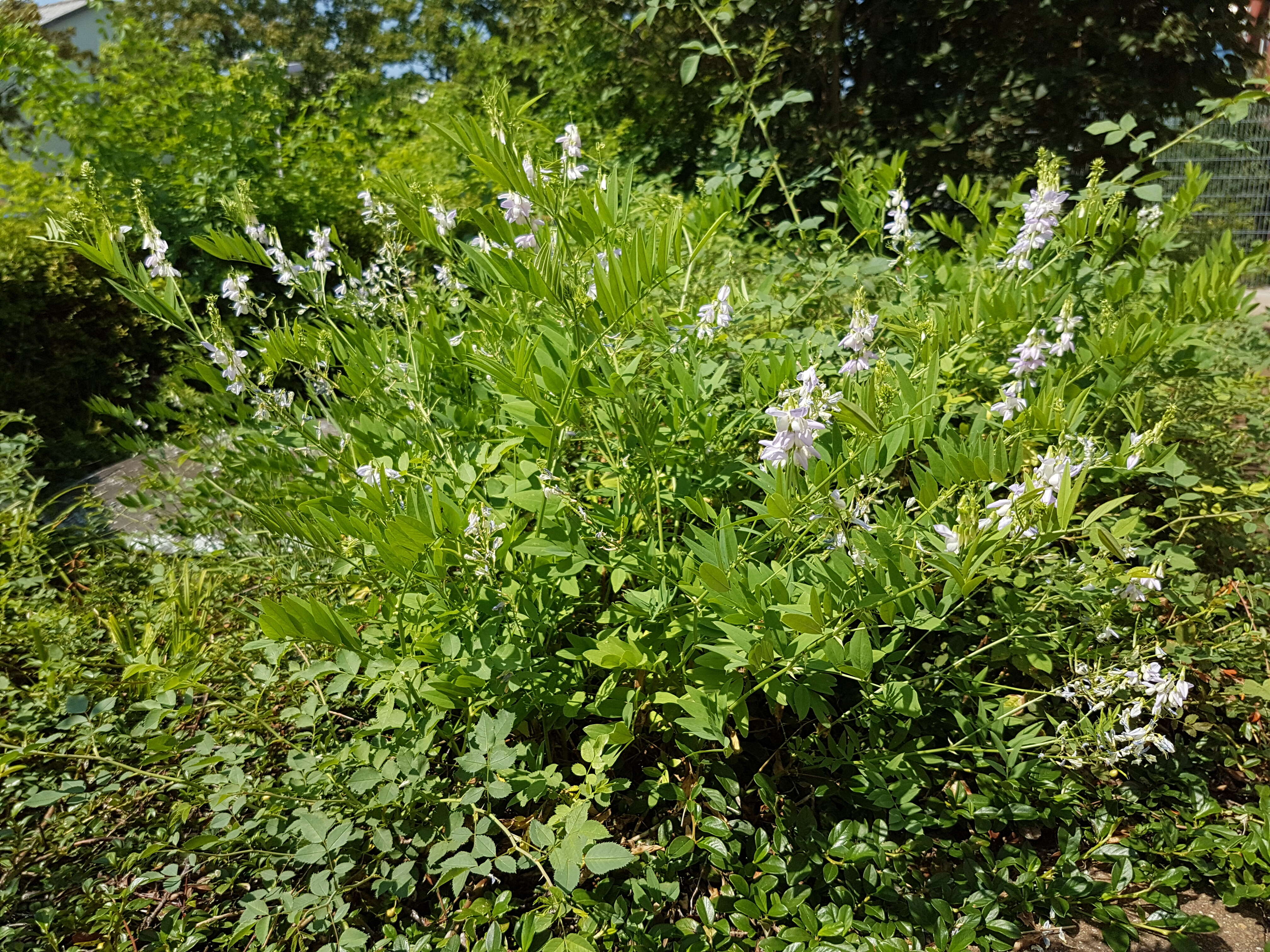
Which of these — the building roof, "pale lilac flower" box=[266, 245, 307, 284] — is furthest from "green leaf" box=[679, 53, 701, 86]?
the building roof

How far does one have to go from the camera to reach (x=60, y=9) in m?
29.2

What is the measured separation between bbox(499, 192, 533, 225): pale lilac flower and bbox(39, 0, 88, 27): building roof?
114ft

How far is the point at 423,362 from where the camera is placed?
6.80ft

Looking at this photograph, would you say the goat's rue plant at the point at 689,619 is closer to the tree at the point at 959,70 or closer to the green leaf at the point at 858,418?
the green leaf at the point at 858,418

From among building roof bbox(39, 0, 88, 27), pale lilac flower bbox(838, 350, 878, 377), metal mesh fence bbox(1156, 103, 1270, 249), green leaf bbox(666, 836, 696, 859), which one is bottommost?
metal mesh fence bbox(1156, 103, 1270, 249)

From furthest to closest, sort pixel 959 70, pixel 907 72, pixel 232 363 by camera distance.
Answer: pixel 907 72 → pixel 959 70 → pixel 232 363

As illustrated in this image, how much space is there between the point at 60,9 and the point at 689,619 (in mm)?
39399

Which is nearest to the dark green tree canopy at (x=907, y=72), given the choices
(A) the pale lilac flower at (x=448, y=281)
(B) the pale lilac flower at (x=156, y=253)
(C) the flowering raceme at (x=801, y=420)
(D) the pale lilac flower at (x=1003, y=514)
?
(A) the pale lilac flower at (x=448, y=281)

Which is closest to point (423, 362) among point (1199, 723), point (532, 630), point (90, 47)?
point (532, 630)

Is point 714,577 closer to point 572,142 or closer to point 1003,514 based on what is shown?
point 1003,514

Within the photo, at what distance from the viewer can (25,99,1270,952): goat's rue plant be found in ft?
4.58

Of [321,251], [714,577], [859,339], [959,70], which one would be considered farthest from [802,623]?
[959,70]

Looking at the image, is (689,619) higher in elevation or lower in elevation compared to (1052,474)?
lower

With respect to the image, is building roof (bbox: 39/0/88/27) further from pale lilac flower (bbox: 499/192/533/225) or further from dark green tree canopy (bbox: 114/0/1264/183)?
pale lilac flower (bbox: 499/192/533/225)
